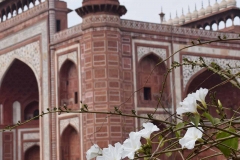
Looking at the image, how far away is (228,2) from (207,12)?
3.91 feet

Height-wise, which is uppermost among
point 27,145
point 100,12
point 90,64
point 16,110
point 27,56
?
point 100,12

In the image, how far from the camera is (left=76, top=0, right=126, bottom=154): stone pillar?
47.9 feet

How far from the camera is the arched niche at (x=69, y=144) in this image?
53.5 feet

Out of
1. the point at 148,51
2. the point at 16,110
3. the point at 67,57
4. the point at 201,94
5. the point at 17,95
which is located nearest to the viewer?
the point at 201,94

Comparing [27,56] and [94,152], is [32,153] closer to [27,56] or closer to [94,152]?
[27,56]

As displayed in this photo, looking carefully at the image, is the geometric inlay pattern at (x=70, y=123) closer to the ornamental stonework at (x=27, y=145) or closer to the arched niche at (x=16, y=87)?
the arched niche at (x=16, y=87)

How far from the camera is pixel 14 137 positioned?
21031 millimetres

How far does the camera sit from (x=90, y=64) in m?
15.0

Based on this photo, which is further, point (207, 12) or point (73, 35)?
point (207, 12)

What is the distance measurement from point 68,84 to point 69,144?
1.84 m

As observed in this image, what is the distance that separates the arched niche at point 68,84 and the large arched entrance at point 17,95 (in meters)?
3.61

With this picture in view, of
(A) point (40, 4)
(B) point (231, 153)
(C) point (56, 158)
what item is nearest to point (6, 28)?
(A) point (40, 4)

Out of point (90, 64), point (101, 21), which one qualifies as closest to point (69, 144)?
point (90, 64)

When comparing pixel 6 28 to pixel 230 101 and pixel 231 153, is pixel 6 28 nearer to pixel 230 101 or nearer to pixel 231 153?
pixel 230 101
